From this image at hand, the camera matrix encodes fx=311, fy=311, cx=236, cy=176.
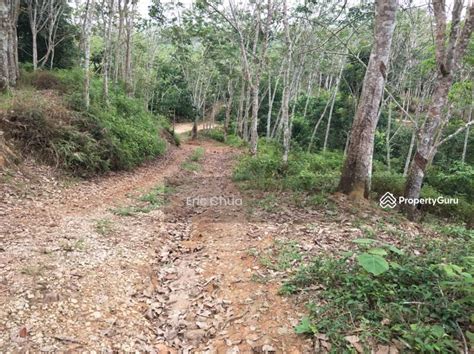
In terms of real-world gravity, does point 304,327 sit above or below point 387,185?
below

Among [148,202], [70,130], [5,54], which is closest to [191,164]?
[70,130]

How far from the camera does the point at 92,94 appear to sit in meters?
12.0

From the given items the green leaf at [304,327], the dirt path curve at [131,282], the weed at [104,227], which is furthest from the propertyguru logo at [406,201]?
the weed at [104,227]

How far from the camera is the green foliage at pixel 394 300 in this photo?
2.75 metres

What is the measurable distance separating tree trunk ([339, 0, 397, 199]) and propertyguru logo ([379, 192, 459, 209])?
25.4 inches

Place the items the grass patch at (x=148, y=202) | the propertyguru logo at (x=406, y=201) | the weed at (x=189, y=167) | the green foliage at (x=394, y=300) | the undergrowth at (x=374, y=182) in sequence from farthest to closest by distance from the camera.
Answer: the weed at (x=189, y=167) < the undergrowth at (x=374, y=182) < the grass patch at (x=148, y=202) < the propertyguru logo at (x=406, y=201) < the green foliage at (x=394, y=300)

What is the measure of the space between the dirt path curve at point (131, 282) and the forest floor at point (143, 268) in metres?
0.01

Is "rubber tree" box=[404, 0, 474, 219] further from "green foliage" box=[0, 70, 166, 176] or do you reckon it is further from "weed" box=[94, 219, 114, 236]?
"green foliage" box=[0, 70, 166, 176]

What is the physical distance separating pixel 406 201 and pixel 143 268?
5.48 meters

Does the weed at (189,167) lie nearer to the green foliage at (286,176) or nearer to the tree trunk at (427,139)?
the green foliage at (286,176)

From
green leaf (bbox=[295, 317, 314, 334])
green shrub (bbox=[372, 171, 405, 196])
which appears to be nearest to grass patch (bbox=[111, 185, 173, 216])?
green leaf (bbox=[295, 317, 314, 334])

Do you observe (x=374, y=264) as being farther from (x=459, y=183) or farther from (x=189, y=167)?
(x=189, y=167)

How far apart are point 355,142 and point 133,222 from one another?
193 inches

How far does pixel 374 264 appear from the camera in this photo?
2979mm
